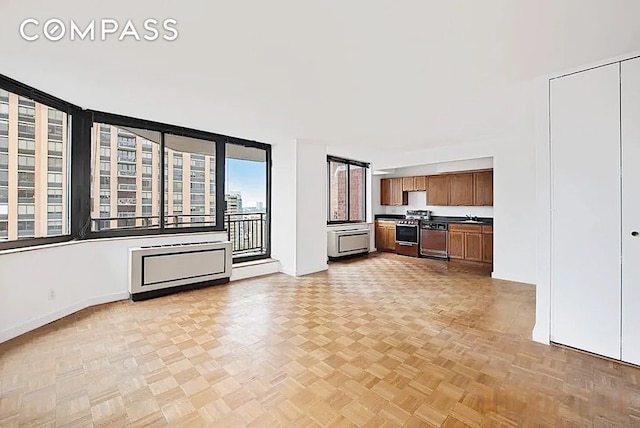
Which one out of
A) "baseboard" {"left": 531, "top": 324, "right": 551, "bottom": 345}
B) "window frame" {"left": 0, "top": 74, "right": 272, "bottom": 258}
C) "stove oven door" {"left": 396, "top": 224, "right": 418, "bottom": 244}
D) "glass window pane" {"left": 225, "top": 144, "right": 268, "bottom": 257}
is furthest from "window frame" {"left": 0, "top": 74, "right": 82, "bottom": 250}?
"stove oven door" {"left": 396, "top": 224, "right": 418, "bottom": 244}

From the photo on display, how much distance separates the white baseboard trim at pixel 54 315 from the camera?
2.80 m

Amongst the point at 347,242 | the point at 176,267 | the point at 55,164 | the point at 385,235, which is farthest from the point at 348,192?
the point at 55,164

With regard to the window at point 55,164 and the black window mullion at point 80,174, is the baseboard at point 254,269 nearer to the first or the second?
the black window mullion at point 80,174

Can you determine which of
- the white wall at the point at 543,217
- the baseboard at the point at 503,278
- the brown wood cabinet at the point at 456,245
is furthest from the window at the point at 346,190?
the white wall at the point at 543,217

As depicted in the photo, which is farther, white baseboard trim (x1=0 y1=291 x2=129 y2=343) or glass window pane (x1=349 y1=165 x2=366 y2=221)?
glass window pane (x1=349 y1=165 x2=366 y2=221)

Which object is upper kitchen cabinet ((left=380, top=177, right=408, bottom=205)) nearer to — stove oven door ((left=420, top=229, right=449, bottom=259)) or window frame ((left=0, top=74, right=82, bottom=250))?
stove oven door ((left=420, top=229, right=449, bottom=259))

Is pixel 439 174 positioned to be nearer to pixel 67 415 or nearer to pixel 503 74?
pixel 503 74

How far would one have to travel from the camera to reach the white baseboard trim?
280 cm

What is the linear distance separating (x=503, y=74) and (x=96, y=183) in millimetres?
4795

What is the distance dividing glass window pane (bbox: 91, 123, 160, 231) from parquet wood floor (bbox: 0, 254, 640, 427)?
3.84 ft

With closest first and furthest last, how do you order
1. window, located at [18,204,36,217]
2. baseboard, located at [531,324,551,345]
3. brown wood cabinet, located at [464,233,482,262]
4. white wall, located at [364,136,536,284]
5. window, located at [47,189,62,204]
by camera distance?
baseboard, located at [531,324,551,345], window, located at [18,204,36,217], window, located at [47,189,62,204], white wall, located at [364,136,536,284], brown wood cabinet, located at [464,233,482,262]

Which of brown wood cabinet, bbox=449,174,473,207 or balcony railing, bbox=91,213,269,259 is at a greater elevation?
brown wood cabinet, bbox=449,174,473,207

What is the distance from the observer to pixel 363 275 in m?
5.43

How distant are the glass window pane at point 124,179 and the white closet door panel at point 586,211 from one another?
15.9 ft
